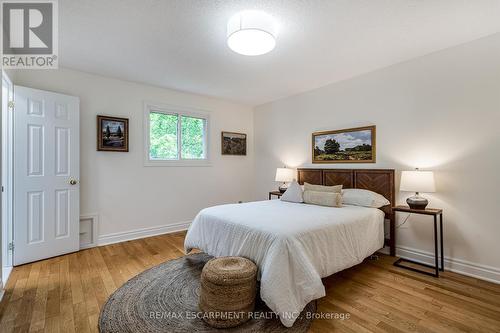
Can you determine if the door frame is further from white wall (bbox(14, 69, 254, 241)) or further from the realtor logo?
white wall (bbox(14, 69, 254, 241))

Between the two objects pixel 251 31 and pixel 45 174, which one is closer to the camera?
pixel 251 31

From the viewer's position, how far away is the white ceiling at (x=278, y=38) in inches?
77.6

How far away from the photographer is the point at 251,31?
2010 millimetres

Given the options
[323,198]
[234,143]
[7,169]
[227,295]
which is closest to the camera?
[227,295]

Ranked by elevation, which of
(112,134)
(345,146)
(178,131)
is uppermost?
(178,131)

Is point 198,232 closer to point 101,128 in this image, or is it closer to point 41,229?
point 41,229

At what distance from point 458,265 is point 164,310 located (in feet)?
10.0

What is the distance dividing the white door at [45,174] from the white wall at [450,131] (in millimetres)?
3864

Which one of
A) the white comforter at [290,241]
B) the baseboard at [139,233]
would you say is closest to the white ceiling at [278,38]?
the white comforter at [290,241]

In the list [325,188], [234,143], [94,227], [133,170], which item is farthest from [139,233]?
[325,188]

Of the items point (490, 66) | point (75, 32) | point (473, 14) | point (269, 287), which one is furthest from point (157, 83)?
point (490, 66)

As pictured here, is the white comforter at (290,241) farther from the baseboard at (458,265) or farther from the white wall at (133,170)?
the white wall at (133,170)

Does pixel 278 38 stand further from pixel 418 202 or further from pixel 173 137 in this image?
pixel 173 137

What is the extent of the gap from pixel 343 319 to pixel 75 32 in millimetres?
3527
